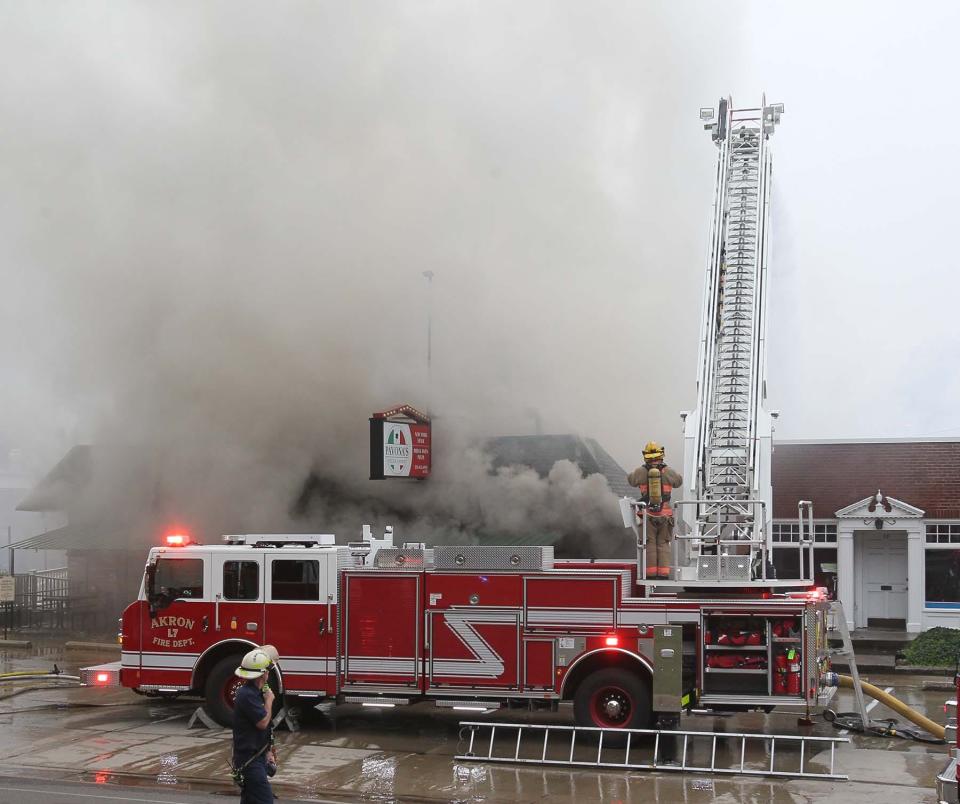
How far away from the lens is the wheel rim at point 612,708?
11312 mm

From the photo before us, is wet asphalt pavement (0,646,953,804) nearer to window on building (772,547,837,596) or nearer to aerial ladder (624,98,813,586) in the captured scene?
aerial ladder (624,98,813,586)

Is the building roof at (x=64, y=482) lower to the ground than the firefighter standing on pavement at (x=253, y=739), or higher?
higher

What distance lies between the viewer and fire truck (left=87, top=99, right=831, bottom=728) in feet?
36.6

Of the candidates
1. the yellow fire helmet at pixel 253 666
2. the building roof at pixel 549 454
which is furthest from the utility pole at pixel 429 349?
the yellow fire helmet at pixel 253 666

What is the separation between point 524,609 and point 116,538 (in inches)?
516

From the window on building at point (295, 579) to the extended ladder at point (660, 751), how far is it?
2.23m

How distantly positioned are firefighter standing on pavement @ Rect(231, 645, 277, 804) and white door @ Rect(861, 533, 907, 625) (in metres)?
17.3

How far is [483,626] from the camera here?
1181 cm

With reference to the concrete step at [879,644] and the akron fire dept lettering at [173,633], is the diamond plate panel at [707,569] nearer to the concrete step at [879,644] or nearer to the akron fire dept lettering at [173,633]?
the akron fire dept lettering at [173,633]

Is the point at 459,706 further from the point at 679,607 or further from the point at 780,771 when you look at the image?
the point at 780,771

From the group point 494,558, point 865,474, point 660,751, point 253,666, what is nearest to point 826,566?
point 865,474

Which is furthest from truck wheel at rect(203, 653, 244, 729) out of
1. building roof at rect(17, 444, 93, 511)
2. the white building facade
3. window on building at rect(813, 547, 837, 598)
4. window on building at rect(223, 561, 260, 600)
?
window on building at rect(813, 547, 837, 598)

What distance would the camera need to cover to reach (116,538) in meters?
22.4

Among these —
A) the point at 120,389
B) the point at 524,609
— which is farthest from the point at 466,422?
the point at 524,609
